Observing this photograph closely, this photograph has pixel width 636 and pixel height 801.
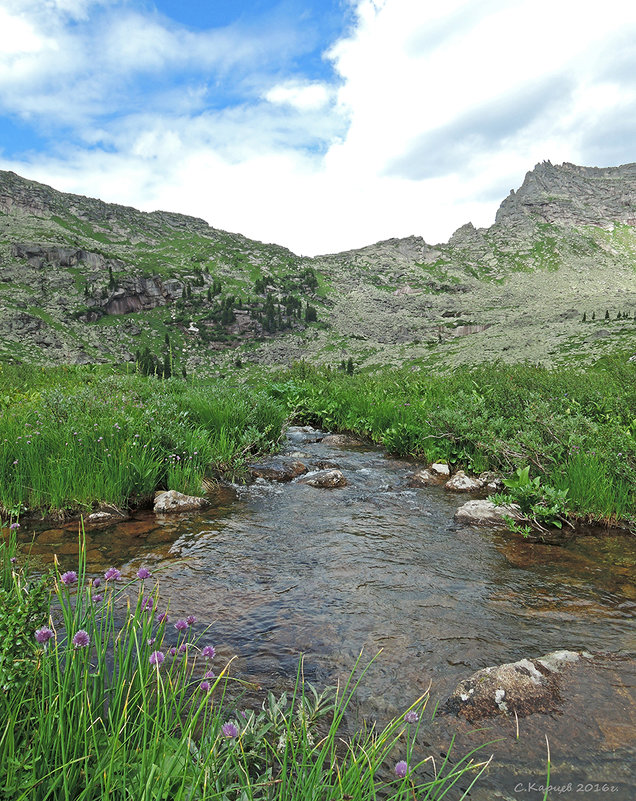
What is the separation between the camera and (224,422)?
11188mm

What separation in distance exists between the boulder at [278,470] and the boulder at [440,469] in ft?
10.2

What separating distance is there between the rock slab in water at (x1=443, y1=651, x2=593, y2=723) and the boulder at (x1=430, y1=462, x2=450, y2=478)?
6475mm

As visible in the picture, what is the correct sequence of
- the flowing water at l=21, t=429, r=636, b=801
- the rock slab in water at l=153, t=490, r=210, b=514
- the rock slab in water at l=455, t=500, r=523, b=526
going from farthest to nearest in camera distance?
the rock slab in water at l=153, t=490, r=210, b=514 < the rock slab in water at l=455, t=500, r=523, b=526 < the flowing water at l=21, t=429, r=636, b=801

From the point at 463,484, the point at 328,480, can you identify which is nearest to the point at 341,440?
the point at 328,480

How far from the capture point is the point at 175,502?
7348 millimetres

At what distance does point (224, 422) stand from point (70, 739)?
953 cm

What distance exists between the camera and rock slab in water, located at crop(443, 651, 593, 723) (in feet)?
9.82

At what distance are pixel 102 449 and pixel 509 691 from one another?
261 inches

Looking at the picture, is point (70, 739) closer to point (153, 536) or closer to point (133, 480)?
point (153, 536)

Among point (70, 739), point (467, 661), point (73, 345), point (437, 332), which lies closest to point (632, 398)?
point (467, 661)

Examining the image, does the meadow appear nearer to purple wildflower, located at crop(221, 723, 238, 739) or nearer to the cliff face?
purple wildflower, located at crop(221, 723, 238, 739)

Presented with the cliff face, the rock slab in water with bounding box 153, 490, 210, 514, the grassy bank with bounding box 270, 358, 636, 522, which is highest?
the cliff face

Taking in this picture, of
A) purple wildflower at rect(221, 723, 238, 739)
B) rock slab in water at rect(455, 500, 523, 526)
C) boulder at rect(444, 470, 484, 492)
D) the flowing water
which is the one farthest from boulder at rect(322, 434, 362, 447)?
purple wildflower at rect(221, 723, 238, 739)

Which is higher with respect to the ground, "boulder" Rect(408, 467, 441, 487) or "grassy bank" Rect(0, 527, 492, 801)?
"grassy bank" Rect(0, 527, 492, 801)
